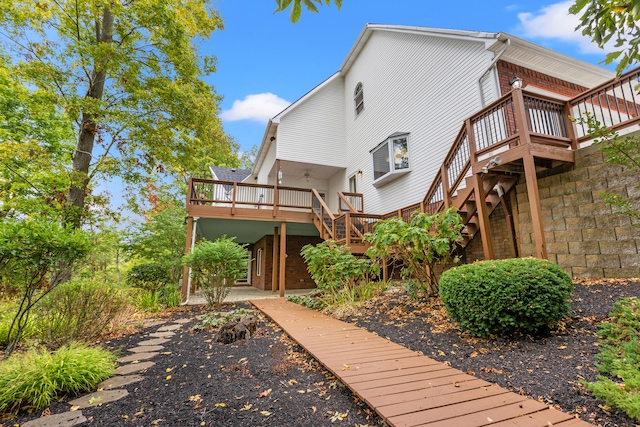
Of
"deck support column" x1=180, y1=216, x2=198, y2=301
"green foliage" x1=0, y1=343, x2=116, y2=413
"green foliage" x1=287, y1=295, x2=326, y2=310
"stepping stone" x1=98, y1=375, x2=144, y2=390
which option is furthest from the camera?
"deck support column" x1=180, y1=216, x2=198, y2=301

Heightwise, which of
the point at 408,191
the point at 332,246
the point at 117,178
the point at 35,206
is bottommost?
the point at 332,246

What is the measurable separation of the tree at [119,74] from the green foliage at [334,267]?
18.5ft

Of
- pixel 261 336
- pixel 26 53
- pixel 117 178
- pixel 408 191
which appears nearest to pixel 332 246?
pixel 261 336

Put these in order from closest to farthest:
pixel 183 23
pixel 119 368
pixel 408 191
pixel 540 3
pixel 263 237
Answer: pixel 119 368 → pixel 540 3 → pixel 183 23 → pixel 408 191 → pixel 263 237

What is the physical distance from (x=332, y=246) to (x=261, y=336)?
2988mm

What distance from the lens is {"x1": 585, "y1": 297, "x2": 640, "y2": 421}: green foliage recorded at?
191cm

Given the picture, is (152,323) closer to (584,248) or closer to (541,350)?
(541,350)

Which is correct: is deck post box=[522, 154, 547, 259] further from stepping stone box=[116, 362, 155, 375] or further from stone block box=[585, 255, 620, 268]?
stepping stone box=[116, 362, 155, 375]

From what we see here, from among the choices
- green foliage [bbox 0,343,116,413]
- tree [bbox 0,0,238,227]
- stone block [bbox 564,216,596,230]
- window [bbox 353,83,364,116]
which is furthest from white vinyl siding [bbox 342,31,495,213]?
green foliage [bbox 0,343,116,413]

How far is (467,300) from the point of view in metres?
3.46

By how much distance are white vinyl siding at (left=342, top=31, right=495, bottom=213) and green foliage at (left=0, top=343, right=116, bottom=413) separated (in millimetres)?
8104

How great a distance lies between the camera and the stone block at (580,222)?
15.3ft

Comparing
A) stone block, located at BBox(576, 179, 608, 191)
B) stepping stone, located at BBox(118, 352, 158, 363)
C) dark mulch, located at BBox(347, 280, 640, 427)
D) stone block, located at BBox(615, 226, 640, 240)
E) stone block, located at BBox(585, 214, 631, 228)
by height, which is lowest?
stepping stone, located at BBox(118, 352, 158, 363)

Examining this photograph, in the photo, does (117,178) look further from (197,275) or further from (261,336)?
(261,336)
